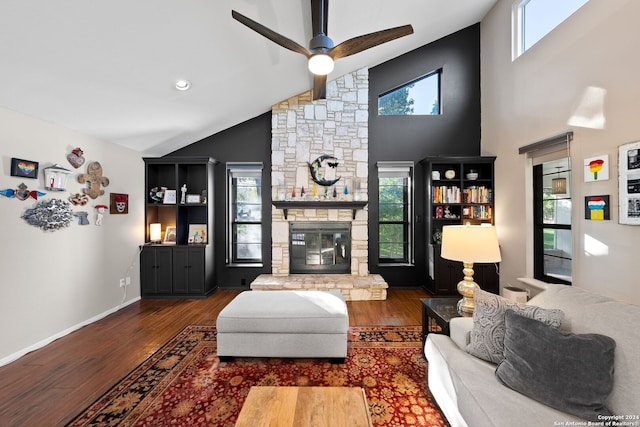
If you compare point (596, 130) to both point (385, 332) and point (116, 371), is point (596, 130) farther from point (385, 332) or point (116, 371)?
point (116, 371)

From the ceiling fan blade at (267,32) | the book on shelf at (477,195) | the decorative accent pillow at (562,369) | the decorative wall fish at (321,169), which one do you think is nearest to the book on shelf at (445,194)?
the book on shelf at (477,195)

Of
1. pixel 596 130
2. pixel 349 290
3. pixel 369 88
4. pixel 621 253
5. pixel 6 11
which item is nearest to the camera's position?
pixel 6 11

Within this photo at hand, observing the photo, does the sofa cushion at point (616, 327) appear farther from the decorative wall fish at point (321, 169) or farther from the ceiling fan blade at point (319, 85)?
the decorative wall fish at point (321, 169)

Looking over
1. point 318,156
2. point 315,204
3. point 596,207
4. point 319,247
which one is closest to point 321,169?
point 318,156

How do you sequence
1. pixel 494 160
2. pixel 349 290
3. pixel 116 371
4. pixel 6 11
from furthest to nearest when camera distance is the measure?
1. pixel 494 160
2. pixel 349 290
3. pixel 116 371
4. pixel 6 11

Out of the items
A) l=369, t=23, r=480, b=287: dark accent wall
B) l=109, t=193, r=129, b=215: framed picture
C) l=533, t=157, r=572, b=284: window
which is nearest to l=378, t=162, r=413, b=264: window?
l=369, t=23, r=480, b=287: dark accent wall

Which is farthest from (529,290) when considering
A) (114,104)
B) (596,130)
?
(114,104)

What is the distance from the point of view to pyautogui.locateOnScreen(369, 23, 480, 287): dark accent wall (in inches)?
185

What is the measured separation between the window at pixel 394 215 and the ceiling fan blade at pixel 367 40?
2575mm

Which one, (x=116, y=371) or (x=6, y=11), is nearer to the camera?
(x=6, y=11)

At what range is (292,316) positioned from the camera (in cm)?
233

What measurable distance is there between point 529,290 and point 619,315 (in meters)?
2.52

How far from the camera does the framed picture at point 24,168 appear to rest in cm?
244

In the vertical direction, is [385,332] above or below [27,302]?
below
